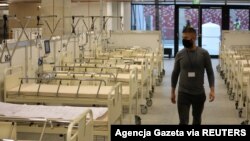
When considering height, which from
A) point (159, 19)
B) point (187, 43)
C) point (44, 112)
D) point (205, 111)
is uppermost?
point (159, 19)

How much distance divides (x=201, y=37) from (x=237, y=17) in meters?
1.90

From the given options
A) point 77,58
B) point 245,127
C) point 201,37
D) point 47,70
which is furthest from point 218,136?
point 201,37

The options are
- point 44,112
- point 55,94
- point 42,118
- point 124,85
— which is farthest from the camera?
point 124,85

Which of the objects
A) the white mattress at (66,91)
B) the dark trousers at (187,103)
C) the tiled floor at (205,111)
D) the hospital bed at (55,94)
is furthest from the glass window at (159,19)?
the dark trousers at (187,103)

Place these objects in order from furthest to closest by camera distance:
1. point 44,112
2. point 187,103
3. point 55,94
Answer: point 55,94 < point 187,103 < point 44,112

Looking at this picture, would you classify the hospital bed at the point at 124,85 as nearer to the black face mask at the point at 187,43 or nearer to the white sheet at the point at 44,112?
the white sheet at the point at 44,112

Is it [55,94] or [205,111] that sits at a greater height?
[55,94]

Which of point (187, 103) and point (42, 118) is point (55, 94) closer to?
point (42, 118)

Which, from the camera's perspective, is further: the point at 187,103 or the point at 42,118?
the point at 187,103

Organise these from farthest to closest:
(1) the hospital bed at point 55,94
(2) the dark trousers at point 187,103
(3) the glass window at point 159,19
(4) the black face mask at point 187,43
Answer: (3) the glass window at point 159,19 → (1) the hospital bed at point 55,94 → (2) the dark trousers at point 187,103 → (4) the black face mask at point 187,43

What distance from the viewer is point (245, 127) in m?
4.35

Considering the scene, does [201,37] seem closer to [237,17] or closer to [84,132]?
[237,17]

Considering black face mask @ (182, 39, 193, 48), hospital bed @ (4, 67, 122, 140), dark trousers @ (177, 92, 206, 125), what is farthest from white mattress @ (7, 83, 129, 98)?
black face mask @ (182, 39, 193, 48)

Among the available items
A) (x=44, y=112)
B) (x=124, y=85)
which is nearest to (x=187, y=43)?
(x=44, y=112)
